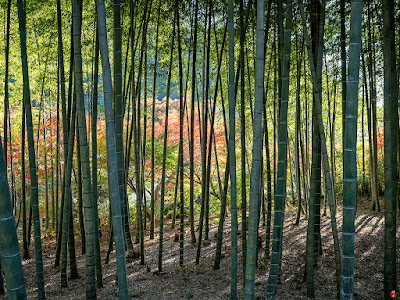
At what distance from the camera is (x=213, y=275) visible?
392 centimetres

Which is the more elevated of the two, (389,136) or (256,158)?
(389,136)

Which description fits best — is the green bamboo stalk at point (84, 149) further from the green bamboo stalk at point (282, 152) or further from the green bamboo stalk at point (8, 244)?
the green bamboo stalk at point (282, 152)

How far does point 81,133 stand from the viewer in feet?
7.86

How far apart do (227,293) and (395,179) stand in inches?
86.4

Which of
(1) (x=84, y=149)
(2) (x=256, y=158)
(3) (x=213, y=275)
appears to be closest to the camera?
(2) (x=256, y=158)

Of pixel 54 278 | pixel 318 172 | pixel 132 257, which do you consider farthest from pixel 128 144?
pixel 318 172

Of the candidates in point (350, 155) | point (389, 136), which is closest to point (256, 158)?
point (350, 155)

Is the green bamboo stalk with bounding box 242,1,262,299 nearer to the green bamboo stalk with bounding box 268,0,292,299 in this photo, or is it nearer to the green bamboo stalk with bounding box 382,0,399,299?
the green bamboo stalk with bounding box 268,0,292,299

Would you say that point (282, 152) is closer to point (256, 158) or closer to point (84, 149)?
point (256, 158)

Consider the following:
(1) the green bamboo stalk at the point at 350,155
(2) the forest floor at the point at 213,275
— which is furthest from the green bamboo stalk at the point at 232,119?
(2) the forest floor at the point at 213,275

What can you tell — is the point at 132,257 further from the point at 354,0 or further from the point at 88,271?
the point at 354,0

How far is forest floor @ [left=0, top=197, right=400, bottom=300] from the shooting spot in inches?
129

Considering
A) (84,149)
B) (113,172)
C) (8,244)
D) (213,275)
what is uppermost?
(84,149)

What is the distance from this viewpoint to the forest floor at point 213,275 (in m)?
3.27
